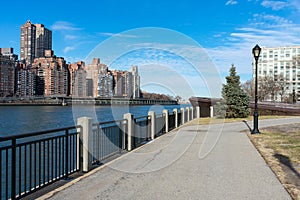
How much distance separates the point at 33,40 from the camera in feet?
510

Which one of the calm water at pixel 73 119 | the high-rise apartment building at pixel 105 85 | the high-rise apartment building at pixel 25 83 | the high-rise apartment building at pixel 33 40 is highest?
the high-rise apartment building at pixel 33 40

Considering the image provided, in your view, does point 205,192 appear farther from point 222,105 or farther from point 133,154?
point 222,105

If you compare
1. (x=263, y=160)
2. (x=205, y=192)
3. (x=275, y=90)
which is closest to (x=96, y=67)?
(x=263, y=160)

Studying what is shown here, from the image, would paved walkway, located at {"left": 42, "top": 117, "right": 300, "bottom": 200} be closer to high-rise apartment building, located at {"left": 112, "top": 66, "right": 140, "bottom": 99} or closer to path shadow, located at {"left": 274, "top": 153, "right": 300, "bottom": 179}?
path shadow, located at {"left": 274, "top": 153, "right": 300, "bottom": 179}

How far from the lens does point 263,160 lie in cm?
851

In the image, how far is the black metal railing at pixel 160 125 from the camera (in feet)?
48.7

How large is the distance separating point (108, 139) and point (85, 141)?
1.98 metres

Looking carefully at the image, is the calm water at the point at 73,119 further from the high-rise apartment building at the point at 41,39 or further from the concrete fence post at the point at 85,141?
the high-rise apartment building at the point at 41,39

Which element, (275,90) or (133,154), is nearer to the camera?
(133,154)

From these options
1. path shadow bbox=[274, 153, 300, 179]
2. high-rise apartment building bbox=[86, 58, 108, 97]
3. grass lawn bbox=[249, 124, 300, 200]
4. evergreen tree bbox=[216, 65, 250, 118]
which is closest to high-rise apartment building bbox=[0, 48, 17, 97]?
evergreen tree bbox=[216, 65, 250, 118]

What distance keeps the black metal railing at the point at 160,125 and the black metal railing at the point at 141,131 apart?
141 cm

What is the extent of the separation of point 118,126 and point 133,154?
3.43 feet

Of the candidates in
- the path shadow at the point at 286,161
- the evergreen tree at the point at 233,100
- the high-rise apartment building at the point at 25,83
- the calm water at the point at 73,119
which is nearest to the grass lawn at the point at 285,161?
the path shadow at the point at 286,161

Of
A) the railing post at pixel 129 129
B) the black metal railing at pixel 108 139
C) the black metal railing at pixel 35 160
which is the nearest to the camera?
the black metal railing at pixel 35 160
